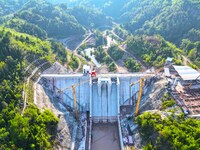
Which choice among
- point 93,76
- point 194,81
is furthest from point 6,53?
point 194,81

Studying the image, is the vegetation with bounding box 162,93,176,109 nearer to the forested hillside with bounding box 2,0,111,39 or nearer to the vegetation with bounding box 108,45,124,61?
the vegetation with bounding box 108,45,124,61

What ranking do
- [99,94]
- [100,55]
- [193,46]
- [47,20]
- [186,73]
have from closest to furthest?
[186,73], [99,94], [193,46], [100,55], [47,20]

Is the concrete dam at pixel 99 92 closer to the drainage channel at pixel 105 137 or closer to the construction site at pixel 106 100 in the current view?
the construction site at pixel 106 100

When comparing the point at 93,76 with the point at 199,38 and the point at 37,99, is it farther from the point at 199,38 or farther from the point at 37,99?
the point at 199,38

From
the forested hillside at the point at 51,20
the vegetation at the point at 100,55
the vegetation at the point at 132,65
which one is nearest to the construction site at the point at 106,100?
the vegetation at the point at 132,65

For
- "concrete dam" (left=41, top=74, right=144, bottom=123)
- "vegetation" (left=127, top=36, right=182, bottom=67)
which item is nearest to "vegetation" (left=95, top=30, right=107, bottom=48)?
"vegetation" (left=127, top=36, right=182, bottom=67)

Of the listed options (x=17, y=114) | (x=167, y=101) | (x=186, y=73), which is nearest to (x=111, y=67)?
(x=186, y=73)

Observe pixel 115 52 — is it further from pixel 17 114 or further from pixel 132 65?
pixel 17 114
